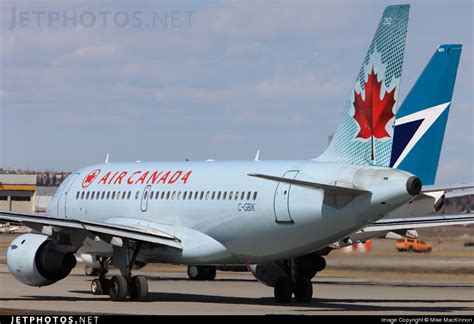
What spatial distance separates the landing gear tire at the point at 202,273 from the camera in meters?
49.2

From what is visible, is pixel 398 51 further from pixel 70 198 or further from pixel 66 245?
pixel 70 198

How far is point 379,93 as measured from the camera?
3216 centimetres

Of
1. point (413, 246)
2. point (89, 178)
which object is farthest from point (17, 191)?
point (89, 178)

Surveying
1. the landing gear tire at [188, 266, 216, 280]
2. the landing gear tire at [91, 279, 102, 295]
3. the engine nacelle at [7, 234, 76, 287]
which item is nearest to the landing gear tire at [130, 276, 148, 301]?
the engine nacelle at [7, 234, 76, 287]

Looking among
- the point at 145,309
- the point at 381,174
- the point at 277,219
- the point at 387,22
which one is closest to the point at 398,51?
the point at 387,22

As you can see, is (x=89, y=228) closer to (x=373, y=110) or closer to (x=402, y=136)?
(x=373, y=110)

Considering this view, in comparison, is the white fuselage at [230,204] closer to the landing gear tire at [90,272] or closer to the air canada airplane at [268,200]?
the air canada airplane at [268,200]

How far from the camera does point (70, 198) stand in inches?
1658

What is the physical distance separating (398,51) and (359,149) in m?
2.82

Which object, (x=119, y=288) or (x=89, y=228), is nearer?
(x=89, y=228)

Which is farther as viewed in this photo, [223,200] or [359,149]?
[223,200]

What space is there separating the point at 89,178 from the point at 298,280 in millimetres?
9359

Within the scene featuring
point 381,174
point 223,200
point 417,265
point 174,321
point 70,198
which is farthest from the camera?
point 417,265

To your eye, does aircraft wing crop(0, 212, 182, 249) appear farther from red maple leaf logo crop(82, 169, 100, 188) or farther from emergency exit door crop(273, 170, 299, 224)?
red maple leaf logo crop(82, 169, 100, 188)
